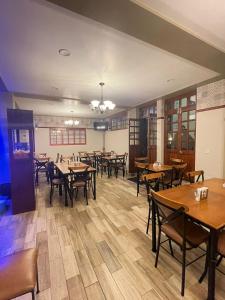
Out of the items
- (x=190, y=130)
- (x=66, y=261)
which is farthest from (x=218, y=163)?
(x=66, y=261)

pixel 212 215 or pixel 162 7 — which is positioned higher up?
pixel 162 7

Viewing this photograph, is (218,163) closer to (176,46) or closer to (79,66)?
(176,46)

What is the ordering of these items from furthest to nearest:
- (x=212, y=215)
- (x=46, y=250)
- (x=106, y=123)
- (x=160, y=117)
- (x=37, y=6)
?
(x=106, y=123)
(x=160, y=117)
(x=46, y=250)
(x=37, y=6)
(x=212, y=215)

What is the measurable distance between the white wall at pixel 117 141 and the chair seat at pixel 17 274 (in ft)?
20.5

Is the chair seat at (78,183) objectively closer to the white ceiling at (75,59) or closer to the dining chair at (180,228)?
the dining chair at (180,228)

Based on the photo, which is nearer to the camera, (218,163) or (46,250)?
(46,250)

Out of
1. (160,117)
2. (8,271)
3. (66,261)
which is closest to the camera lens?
(8,271)

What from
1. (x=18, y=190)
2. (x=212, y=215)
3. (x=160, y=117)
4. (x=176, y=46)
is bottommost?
(x=18, y=190)

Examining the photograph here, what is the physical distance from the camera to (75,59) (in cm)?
273

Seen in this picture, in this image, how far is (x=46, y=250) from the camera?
2.02 meters

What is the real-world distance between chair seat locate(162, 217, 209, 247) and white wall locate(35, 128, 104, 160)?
25.7ft

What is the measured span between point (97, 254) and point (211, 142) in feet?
11.4

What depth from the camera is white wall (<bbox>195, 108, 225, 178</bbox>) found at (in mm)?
3604

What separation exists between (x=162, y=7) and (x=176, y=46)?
532mm
